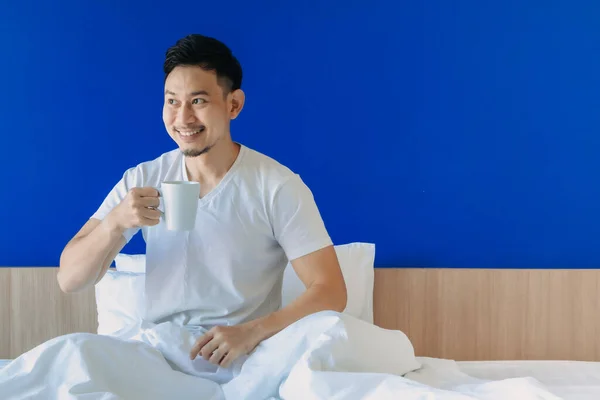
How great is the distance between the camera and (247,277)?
1.89 metres

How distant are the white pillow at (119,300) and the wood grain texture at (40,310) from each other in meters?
0.17

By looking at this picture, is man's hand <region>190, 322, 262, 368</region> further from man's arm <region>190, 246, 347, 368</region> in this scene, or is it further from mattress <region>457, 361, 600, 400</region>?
mattress <region>457, 361, 600, 400</region>

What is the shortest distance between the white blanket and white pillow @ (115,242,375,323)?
0.45m

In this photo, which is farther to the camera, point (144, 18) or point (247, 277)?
point (144, 18)

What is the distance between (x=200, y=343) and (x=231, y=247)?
32 cm

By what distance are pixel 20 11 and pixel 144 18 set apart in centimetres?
39

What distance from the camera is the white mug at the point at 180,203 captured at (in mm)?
1543

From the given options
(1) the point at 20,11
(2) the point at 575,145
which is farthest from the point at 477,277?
(1) the point at 20,11

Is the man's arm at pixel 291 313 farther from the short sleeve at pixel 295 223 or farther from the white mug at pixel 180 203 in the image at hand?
the white mug at pixel 180 203

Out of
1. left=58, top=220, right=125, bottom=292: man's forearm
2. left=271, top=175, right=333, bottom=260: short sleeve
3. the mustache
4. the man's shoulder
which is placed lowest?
left=58, top=220, right=125, bottom=292: man's forearm

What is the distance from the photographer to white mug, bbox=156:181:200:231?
1543 millimetres

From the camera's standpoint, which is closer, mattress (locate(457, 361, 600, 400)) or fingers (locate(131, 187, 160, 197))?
fingers (locate(131, 187, 160, 197))

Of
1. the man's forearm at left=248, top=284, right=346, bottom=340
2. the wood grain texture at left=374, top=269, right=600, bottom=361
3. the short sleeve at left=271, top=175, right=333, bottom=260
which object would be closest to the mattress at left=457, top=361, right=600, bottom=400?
the wood grain texture at left=374, top=269, right=600, bottom=361

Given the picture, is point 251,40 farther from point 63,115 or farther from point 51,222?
point 51,222
